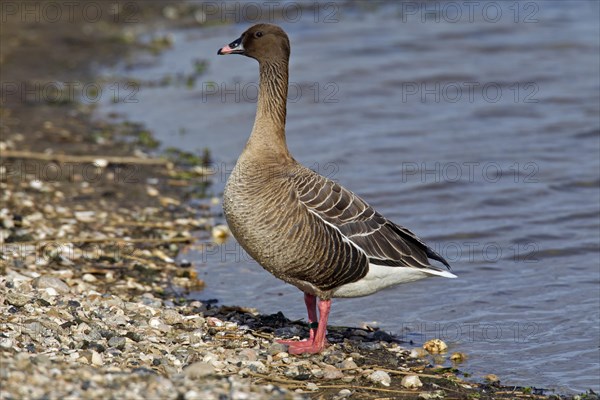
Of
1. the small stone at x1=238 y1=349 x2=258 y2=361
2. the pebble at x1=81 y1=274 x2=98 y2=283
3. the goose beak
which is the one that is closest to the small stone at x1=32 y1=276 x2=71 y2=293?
the pebble at x1=81 y1=274 x2=98 y2=283

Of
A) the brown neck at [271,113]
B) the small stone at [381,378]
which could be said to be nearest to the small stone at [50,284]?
the brown neck at [271,113]

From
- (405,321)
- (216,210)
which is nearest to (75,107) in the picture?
(216,210)

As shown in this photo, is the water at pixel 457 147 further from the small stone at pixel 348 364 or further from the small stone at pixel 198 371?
the small stone at pixel 198 371

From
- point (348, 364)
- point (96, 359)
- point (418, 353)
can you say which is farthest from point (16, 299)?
point (418, 353)

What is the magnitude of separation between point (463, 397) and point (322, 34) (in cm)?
1562

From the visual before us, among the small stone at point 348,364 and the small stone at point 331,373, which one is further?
the small stone at point 348,364

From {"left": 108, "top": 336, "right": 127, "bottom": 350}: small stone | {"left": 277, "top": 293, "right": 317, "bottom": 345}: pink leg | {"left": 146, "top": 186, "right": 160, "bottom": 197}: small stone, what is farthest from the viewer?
{"left": 146, "top": 186, "right": 160, "bottom": 197}: small stone

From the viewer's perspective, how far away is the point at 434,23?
22750 millimetres

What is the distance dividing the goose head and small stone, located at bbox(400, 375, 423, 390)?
323 cm

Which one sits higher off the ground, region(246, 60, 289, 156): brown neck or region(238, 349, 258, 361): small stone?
region(246, 60, 289, 156): brown neck

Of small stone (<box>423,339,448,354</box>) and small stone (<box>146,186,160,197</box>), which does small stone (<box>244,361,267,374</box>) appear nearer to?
small stone (<box>423,339,448,354</box>)

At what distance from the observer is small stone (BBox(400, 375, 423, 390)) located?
7.77 meters

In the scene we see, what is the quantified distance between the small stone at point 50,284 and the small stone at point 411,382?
11.2 feet

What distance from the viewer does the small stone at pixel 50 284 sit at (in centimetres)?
902
